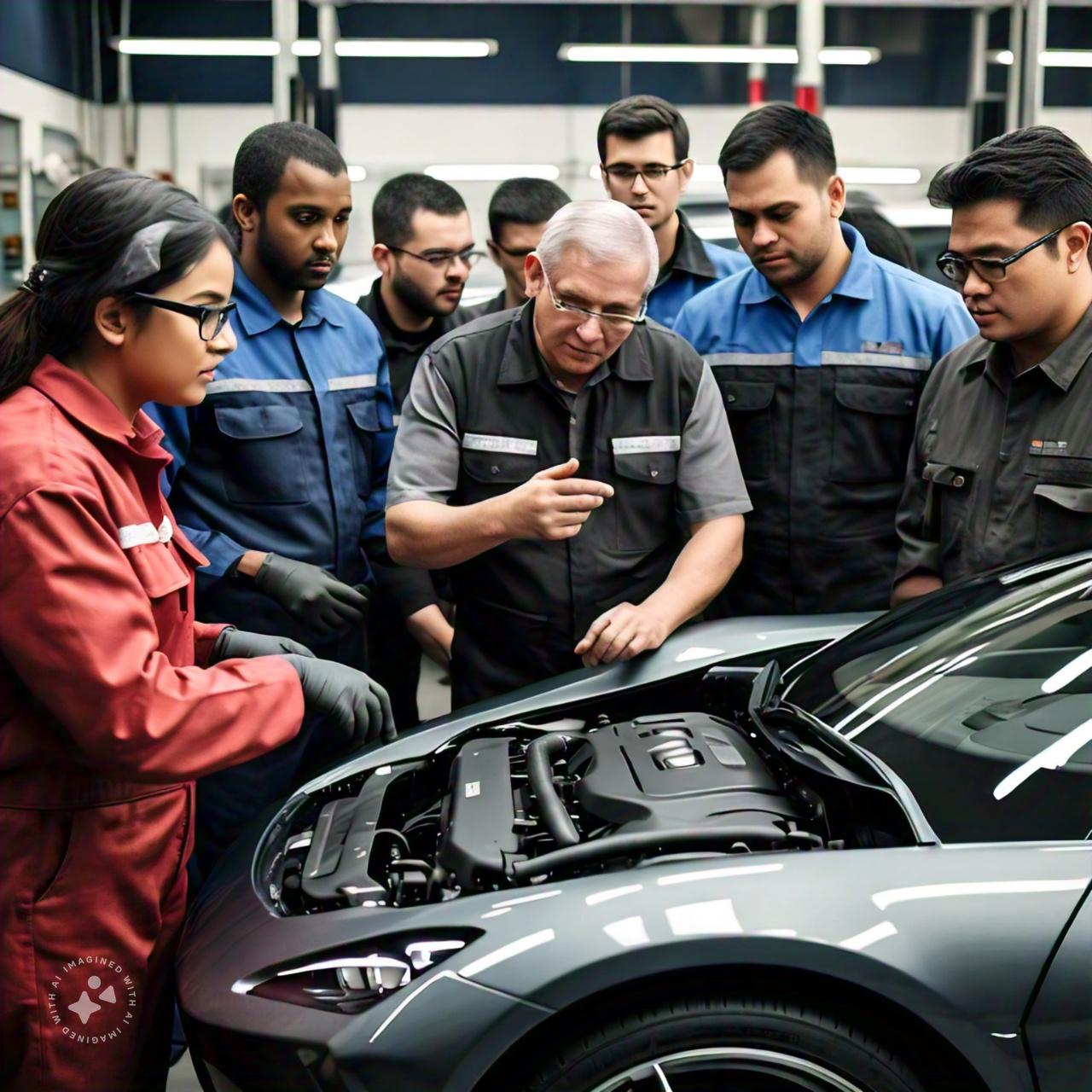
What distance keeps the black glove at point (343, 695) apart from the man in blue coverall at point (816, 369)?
4.40ft

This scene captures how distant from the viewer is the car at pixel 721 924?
1.71m

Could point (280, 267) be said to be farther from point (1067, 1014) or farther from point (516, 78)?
point (516, 78)

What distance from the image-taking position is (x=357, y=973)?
183 centimetres

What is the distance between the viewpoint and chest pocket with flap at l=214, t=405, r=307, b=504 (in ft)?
9.88

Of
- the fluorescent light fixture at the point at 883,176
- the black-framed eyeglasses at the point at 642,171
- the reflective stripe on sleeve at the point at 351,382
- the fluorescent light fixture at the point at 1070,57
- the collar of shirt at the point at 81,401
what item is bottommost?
the reflective stripe on sleeve at the point at 351,382

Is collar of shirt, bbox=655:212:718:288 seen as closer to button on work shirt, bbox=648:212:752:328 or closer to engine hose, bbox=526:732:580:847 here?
button on work shirt, bbox=648:212:752:328

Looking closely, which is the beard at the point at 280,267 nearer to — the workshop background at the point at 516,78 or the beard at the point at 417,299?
the beard at the point at 417,299

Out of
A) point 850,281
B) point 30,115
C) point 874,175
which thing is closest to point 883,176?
point 874,175

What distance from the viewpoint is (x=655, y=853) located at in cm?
192

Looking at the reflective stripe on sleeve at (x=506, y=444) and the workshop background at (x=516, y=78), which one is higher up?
the workshop background at (x=516, y=78)

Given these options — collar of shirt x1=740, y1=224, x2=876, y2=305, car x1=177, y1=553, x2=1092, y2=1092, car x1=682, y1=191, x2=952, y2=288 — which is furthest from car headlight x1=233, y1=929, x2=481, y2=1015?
car x1=682, y1=191, x2=952, y2=288

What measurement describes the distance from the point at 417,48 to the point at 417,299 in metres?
9.79

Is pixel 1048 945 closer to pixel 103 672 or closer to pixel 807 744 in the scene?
pixel 807 744

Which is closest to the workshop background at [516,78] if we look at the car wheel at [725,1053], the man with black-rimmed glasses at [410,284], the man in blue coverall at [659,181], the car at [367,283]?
the car at [367,283]
